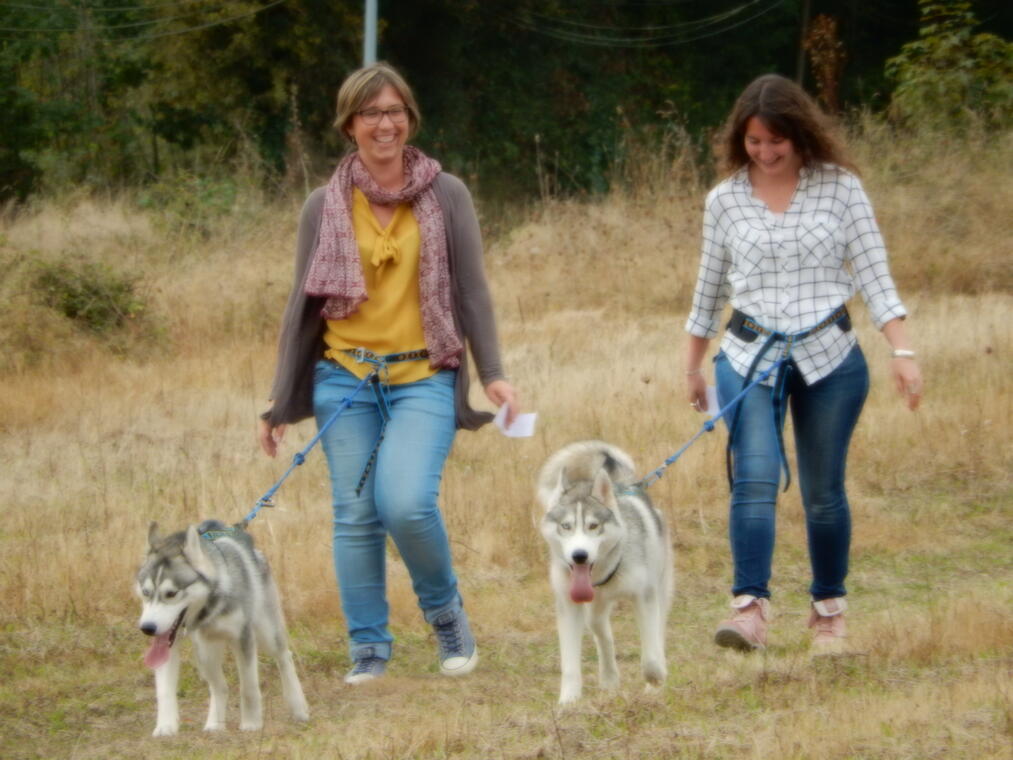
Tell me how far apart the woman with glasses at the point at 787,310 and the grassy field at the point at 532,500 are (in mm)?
555


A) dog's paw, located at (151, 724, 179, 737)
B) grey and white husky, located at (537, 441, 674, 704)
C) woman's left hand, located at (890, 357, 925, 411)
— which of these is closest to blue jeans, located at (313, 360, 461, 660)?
grey and white husky, located at (537, 441, 674, 704)

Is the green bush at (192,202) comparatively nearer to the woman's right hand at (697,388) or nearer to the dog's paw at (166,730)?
the woman's right hand at (697,388)

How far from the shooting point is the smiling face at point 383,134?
5000mm

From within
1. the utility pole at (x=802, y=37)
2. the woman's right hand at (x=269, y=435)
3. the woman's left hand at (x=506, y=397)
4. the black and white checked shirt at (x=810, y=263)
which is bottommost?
the woman's right hand at (x=269, y=435)

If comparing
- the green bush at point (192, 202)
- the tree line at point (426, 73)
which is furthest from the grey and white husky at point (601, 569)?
the tree line at point (426, 73)

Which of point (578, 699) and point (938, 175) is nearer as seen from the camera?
point (578, 699)

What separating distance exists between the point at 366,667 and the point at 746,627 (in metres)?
1.41

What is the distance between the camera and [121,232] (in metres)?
17.3

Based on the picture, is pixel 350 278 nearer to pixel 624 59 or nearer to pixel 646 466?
pixel 646 466

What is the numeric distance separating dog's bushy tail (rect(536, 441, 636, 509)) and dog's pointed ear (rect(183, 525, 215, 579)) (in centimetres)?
143

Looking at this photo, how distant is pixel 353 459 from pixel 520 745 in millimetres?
1428

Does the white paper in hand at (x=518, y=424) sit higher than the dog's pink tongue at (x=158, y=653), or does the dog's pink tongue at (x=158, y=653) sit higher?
the white paper in hand at (x=518, y=424)

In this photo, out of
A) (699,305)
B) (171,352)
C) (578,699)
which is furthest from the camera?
(171,352)

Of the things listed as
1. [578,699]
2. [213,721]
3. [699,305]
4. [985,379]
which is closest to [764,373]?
[699,305]
